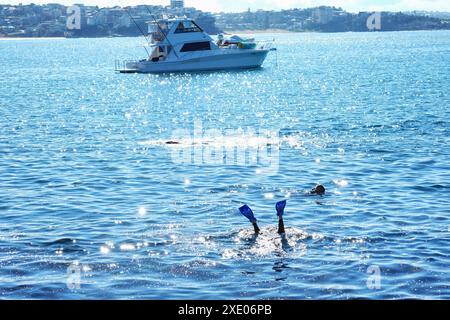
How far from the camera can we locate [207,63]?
316 feet

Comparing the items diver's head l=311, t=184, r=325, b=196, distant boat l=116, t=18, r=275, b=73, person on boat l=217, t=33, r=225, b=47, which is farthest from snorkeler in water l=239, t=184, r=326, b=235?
person on boat l=217, t=33, r=225, b=47

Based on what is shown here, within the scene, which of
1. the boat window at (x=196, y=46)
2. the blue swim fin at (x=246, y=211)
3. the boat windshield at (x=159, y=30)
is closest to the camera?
the blue swim fin at (x=246, y=211)

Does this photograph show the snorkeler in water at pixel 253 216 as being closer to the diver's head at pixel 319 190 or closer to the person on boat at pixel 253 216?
the person on boat at pixel 253 216

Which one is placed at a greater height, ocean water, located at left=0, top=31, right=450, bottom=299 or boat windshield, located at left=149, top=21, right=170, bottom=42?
boat windshield, located at left=149, top=21, right=170, bottom=42

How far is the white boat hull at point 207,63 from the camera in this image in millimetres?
95438

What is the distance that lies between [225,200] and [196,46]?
68611 millimetres

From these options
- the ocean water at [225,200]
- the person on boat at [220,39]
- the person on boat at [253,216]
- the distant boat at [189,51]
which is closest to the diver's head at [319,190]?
the ocean water at [225,200]

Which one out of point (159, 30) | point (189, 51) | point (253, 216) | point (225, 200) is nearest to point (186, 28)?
point (189, 51)

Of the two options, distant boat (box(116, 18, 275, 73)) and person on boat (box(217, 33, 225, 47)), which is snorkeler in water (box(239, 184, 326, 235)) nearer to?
distant boat (box(116, 18, 275, 73))

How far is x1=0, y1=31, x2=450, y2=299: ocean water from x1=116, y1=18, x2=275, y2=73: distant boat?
3071 cm

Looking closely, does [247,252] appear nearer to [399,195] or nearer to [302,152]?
[399,195]

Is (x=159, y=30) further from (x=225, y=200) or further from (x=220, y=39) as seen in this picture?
(x=225, y=200)

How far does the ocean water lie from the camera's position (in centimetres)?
1883

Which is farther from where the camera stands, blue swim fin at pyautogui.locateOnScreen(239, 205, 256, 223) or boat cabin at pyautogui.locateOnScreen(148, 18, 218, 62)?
boat cabin at pyautogui.locateOnScreen(148, 18, 218, 62)
